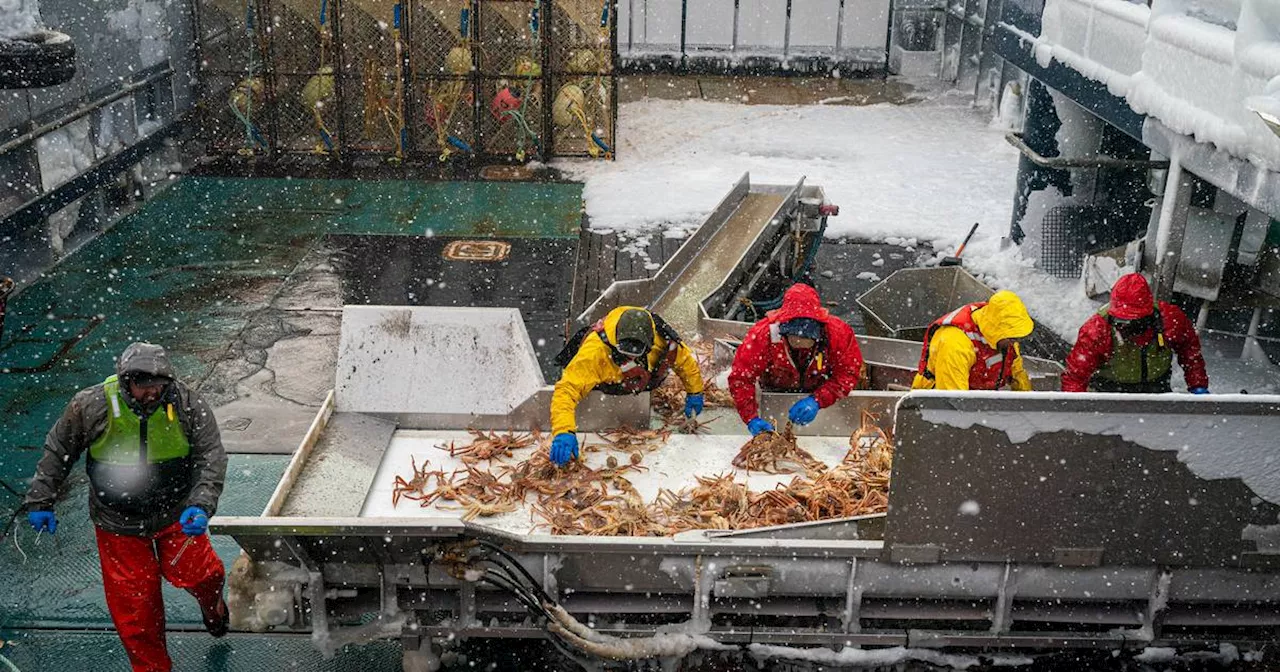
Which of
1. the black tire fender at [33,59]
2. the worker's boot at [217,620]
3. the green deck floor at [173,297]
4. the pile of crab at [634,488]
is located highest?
the black tire fender at [33,59]

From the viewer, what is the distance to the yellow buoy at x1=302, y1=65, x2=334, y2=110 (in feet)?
50.1

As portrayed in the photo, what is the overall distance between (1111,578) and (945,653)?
840 mm

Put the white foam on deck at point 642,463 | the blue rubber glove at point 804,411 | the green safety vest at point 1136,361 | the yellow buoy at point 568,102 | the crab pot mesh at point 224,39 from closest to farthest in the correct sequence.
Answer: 1. the white foam on deck at point 642,463
2. the blue rubber glove at point 804,411
3. the green safety vest at point 1136,361
4. the crab pot mesh at point 224,39
5. the yellow buoy at point 568,102

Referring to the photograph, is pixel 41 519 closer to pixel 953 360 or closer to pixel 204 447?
pixel 204 447

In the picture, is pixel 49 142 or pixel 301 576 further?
pixel 49 142

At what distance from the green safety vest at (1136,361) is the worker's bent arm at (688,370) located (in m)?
2.70

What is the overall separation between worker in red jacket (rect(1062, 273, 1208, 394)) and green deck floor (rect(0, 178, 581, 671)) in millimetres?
5206

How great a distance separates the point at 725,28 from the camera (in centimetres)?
2212

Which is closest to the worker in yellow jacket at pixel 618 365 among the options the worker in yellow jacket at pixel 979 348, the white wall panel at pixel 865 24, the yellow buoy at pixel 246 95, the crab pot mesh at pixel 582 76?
the worker in yellow jacket at pixel 979 348

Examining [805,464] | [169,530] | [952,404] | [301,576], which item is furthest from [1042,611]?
[169,530]

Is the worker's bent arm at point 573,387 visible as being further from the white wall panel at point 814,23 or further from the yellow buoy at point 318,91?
the white wall panel at point 814,23

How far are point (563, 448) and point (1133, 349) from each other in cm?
384

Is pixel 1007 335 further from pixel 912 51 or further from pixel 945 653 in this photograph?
pixel 912 51

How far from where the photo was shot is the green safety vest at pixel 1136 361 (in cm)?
710
